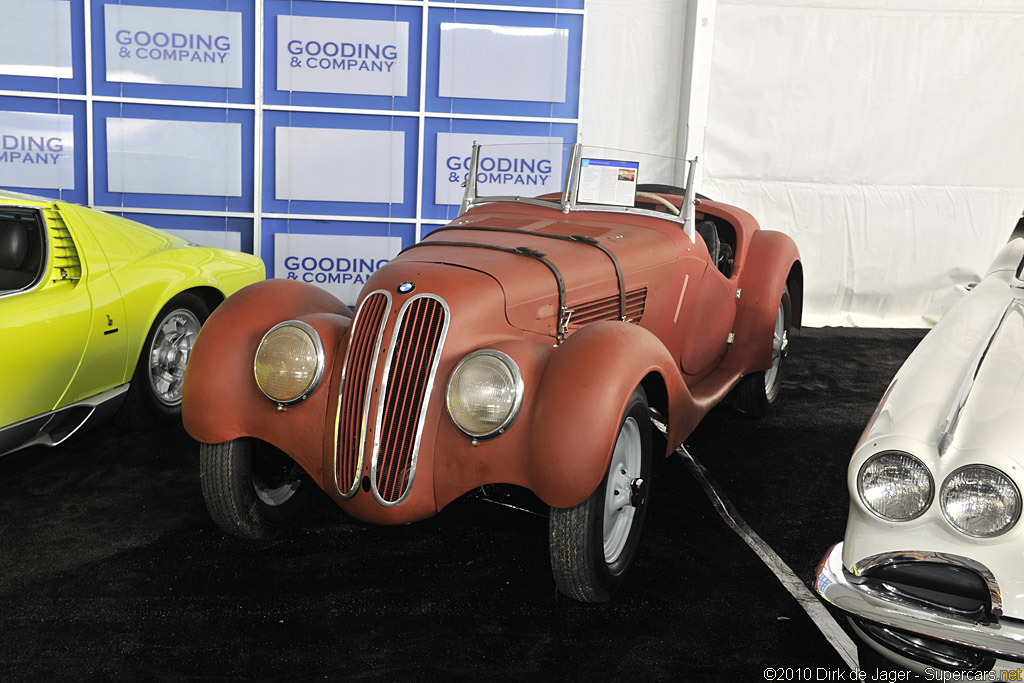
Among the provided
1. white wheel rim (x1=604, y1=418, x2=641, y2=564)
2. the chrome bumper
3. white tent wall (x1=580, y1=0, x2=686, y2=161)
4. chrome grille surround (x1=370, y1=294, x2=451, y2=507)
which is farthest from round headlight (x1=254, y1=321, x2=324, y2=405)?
white tent wall (x1=580, y1=0, x2=686, y2=161)

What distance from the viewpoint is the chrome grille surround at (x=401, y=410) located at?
278cm

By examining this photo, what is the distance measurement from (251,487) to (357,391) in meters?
0.61

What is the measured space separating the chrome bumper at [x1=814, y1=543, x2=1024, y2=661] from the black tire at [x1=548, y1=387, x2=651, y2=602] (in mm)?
781

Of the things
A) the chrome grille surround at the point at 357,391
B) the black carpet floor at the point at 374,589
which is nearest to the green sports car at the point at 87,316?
the black carpet floor at the point at 374,589

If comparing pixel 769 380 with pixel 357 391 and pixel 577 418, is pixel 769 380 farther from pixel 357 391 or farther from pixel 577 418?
pixel 357 391

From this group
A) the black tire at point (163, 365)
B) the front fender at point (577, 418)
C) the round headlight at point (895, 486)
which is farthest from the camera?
the black tire at point (163, 365)

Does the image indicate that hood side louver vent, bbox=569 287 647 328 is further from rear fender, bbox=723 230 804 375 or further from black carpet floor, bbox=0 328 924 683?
rear fender, bbox=723 230 804 375

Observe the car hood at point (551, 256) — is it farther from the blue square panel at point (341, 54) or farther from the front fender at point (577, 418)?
the blue square panel at point (341, 54)

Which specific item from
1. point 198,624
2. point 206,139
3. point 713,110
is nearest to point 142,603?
point 198,624

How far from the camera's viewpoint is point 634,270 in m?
3.64

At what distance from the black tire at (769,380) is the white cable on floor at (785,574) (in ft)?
2.66

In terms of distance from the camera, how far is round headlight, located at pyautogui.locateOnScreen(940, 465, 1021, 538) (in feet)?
6.24

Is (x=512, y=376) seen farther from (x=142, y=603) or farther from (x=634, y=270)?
(x=142, y=603)

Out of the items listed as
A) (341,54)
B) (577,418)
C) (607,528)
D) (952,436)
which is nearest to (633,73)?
(341,54)
